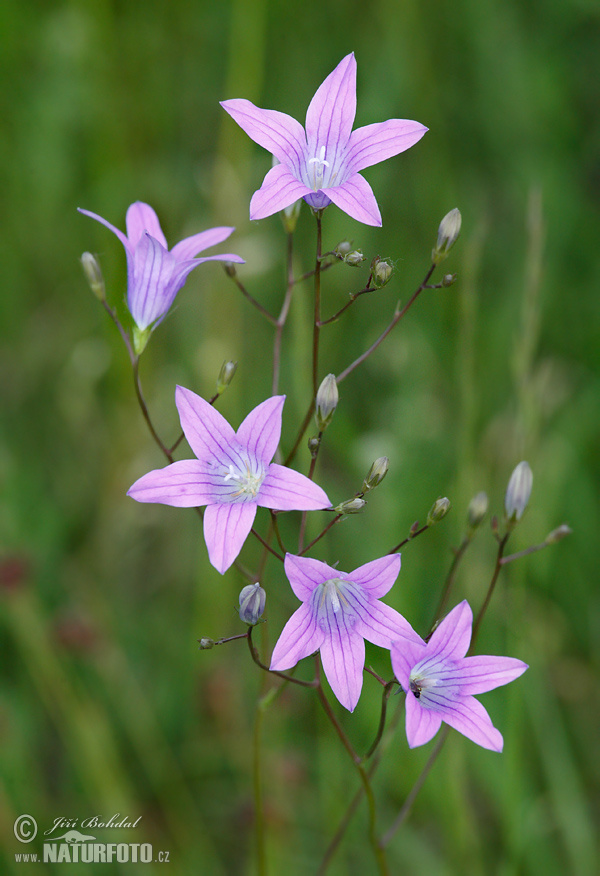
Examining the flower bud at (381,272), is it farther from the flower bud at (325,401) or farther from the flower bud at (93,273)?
the flower bud at (93,273)

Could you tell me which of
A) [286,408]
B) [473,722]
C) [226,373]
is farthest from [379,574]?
[286,408]

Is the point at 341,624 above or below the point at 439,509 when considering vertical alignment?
below

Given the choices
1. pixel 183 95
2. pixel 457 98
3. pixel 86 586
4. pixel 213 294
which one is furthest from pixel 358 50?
pixel 86 586

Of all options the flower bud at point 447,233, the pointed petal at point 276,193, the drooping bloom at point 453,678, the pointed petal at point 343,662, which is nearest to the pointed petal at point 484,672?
the drooping bloom at point 453,678

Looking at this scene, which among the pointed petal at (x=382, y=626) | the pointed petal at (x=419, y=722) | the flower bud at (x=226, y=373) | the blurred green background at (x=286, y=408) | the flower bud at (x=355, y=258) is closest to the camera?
the pointed petal at (x=419, y=722)

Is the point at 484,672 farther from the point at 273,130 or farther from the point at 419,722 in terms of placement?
the point at 273,130

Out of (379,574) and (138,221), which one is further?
(138,221)
